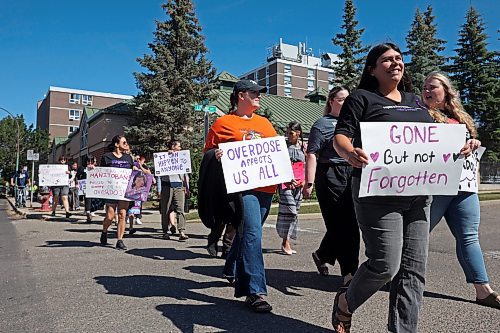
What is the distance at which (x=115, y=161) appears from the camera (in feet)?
25.7

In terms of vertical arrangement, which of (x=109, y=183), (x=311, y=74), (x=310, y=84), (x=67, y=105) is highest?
(x=311, y=74)

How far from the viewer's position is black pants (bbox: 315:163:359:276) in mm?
4141

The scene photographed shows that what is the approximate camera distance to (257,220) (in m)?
3.94

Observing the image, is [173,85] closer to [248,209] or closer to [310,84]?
[248,209]

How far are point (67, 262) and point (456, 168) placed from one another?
5.39 metres

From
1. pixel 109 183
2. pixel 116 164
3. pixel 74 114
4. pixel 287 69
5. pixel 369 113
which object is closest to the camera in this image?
pixel 369 113

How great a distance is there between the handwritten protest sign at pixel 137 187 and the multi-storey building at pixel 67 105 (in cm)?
7354

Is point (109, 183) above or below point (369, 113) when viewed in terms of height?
below

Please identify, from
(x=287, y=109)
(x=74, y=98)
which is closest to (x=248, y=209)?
(x=287, y=109)

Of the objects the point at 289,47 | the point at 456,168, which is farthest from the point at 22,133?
the point at 456,168

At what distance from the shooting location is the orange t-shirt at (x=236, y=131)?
4.15 m

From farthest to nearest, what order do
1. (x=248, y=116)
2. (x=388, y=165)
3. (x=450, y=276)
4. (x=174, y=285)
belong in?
(x=450, y=276) < (x=174, y=285) < (x=248, y=116) < (x=388, y=165)

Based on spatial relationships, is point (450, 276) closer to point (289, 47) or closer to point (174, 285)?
point (174, 285)

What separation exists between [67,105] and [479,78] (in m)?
68.8
